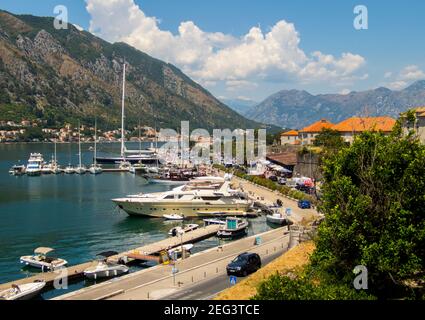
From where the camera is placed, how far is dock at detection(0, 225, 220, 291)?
32.3m

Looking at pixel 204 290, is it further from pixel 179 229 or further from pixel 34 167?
pixel 34 167

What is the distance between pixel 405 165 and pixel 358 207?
3144 mm

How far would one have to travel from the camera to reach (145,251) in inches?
1604

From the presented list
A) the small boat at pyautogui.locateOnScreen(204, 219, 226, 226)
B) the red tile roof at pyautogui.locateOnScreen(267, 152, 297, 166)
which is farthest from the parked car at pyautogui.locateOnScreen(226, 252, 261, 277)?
the red tile roof at pyautogui.locateOnScreen(267, 152, 297, 166)

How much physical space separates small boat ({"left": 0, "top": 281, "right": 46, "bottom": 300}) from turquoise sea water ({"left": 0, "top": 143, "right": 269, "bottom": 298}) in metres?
1.14

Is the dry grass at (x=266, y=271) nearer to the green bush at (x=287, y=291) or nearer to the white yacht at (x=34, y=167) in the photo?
the green bush at (x=287, y=291)

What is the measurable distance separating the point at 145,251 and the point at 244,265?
1365cm

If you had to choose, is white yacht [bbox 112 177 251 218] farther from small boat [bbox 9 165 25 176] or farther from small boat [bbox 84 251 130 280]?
small boat [bbox 9 165 25 176]

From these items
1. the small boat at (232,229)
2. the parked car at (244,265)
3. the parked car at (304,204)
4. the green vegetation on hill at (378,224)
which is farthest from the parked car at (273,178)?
the green vegetation on hill at (378,224)

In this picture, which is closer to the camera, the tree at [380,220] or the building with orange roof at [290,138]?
the tree at [380,220]

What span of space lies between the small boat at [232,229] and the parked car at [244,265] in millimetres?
18425

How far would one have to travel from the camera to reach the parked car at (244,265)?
29.2 meters

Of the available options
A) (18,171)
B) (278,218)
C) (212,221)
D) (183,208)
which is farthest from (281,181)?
(18,171)
